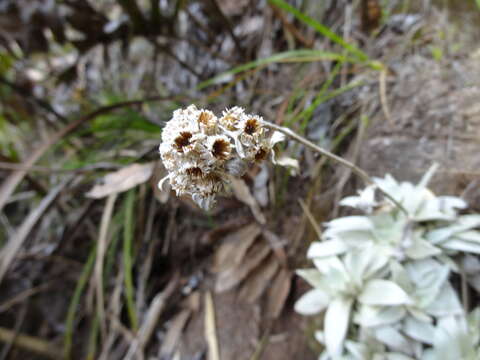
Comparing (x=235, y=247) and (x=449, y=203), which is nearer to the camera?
(x=449, y=203)

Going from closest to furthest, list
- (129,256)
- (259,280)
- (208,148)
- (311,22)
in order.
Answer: (208,148) < (311,22) < (259,280) < (129,256)

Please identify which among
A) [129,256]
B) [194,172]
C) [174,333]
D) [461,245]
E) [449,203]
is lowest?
[174,333]

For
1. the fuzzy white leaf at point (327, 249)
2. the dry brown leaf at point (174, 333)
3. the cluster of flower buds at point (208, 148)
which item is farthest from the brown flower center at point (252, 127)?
the dry brown leaf at point (174, 333)

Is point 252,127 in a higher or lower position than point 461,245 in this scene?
higher

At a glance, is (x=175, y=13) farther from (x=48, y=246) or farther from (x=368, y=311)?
(x=368, y=311)

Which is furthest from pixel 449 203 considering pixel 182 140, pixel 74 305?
pixel 74 305

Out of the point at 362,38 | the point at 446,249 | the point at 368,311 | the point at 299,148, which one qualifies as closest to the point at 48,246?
the point at 299,148

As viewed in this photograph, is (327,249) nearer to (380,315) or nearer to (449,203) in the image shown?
(380,315)
